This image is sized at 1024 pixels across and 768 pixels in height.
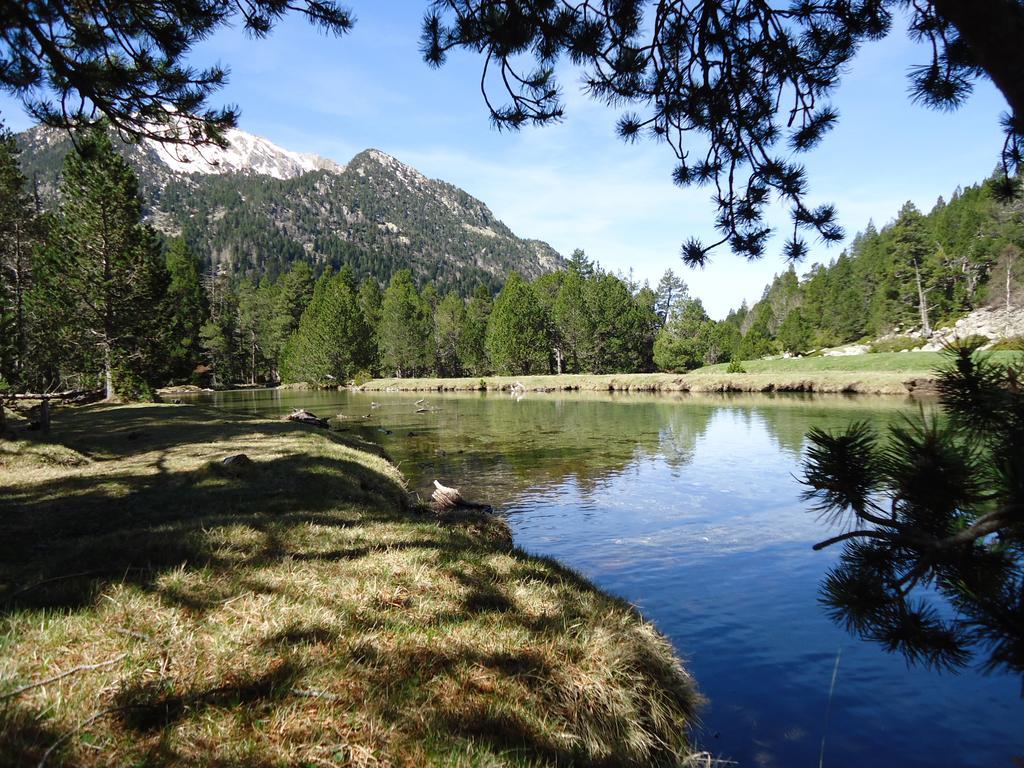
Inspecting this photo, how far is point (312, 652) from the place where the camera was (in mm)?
3135

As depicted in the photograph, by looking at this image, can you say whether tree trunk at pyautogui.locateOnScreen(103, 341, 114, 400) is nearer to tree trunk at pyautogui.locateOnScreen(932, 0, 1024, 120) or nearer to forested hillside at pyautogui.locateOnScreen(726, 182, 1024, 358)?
tree trunk at pyautogui.locateOnScreen(932, 0, 1024, 120)

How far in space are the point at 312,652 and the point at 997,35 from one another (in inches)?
168

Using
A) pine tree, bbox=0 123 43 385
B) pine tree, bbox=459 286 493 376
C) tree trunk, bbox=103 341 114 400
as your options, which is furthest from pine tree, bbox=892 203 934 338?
pine tree, bbox=0 123 43 385

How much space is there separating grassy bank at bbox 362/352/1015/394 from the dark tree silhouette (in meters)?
33.5

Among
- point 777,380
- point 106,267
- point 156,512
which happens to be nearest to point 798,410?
point 777,380

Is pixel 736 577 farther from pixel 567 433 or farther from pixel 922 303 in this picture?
pixel 922 303

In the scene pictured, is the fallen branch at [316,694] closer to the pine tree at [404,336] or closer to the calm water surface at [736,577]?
the calm water surface at [736,577]

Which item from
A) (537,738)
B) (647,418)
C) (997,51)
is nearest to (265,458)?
(537,738)

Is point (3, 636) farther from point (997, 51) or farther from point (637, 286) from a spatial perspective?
point (637, 286)

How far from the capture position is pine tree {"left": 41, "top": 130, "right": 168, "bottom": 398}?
28.6m

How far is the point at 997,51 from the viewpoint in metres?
1.96

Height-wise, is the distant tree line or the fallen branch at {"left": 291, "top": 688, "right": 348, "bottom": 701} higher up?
the distant tree line

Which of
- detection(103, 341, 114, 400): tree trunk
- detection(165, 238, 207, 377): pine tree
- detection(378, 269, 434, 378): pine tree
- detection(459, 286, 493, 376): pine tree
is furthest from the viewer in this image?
detection(459, 286, 493, 376): pine tree

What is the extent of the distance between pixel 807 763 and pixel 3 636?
17.9 feet
